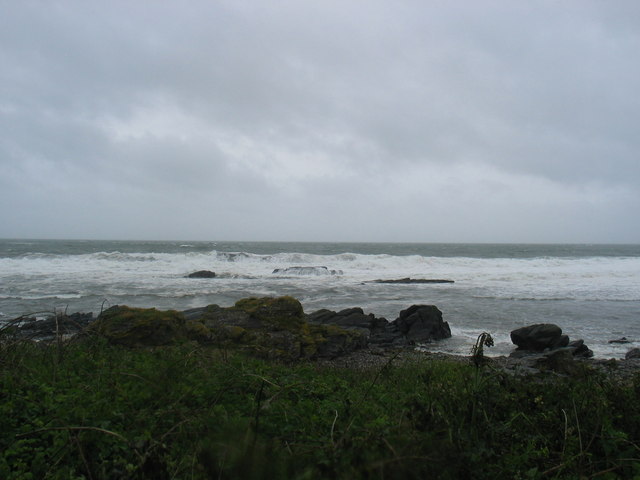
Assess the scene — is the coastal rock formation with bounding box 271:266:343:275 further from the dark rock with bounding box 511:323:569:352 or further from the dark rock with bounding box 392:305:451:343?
the dark rock with bounding box 511:323:569:352

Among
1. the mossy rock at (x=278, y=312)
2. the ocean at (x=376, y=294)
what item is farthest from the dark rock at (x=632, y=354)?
the mossy rock at (x=278, y=312)

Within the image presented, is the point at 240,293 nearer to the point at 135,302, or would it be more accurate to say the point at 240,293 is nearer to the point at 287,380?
the point at 135,302

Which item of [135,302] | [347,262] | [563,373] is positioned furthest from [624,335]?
[347,262]

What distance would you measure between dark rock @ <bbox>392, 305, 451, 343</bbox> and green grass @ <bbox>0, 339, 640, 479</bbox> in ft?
30.6

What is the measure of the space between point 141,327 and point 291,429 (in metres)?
7.77

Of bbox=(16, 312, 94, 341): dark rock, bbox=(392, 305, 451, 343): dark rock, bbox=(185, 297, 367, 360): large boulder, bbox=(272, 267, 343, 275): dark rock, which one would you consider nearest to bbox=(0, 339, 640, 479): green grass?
bbox=(16, 312, 94, 341): dark rock

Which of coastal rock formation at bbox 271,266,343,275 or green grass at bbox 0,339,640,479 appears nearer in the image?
green grass at bbox 0,339,640,479

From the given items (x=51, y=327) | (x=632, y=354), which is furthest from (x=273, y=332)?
(x=632, y=354)

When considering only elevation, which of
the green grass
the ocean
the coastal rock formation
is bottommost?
the ocean

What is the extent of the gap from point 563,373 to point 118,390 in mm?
8086

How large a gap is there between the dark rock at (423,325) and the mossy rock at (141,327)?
7.55 metres

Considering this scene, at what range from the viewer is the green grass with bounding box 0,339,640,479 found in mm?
2014

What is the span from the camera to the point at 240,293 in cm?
2386

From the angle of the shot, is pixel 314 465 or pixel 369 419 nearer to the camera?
pixel 314 465
